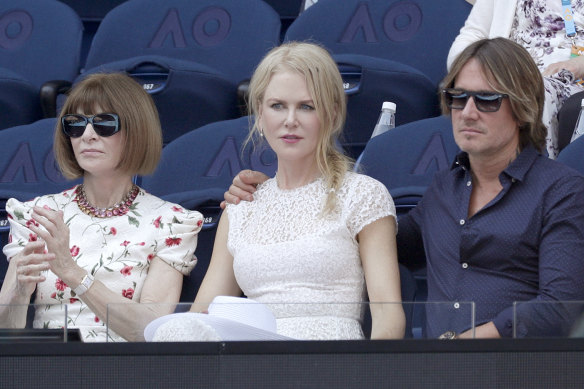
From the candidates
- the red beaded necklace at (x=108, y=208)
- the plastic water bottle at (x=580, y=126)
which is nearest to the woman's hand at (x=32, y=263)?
→ the red beaded necklace at (x=108, y=208)

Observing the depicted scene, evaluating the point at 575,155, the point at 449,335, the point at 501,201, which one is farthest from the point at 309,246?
the point at 449,335

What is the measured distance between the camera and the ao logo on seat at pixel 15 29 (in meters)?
4.07

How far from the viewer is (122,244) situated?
2504 millimetres

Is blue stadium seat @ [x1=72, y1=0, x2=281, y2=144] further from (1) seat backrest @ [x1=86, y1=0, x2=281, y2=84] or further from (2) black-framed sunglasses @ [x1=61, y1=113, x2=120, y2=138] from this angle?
(2) black-framed sunglasses @ [x1=61, y1=113, x2=120, y2=138]

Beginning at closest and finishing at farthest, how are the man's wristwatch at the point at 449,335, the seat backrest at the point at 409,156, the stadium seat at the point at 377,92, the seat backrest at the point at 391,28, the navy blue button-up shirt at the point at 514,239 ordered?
1. the man's wristwatch at the point at 449,335
2. the navy blue button-up shirt at the point at 514,239
3. the seat backrest at the point at 409,156
4. the stadium seat at the point at 377,92
5. the seat backrest at the point at 391,28

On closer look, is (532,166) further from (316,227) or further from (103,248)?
(103,248)

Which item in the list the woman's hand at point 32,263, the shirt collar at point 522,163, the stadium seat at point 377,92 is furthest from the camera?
the stadium seat at point 377,92

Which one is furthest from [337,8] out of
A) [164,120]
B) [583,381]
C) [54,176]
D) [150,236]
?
[583,381]

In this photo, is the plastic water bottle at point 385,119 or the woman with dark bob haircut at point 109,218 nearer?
the woman with dark bob haircut at point 109,218

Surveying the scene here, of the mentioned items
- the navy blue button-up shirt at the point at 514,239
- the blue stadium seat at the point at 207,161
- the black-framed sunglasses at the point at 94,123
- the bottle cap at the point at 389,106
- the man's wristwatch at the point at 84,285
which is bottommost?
the man's wristwatch at the point at 84,285

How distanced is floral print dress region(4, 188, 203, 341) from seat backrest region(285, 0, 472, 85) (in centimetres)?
132

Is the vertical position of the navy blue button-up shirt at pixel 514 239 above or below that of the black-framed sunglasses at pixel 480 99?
below

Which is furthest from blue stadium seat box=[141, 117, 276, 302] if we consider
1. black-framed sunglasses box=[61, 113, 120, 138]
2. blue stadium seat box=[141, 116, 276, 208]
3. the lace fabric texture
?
the lace fabric texture

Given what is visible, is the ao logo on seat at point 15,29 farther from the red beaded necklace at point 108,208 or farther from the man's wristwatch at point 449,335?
the man's wristwatch at point 449,335
